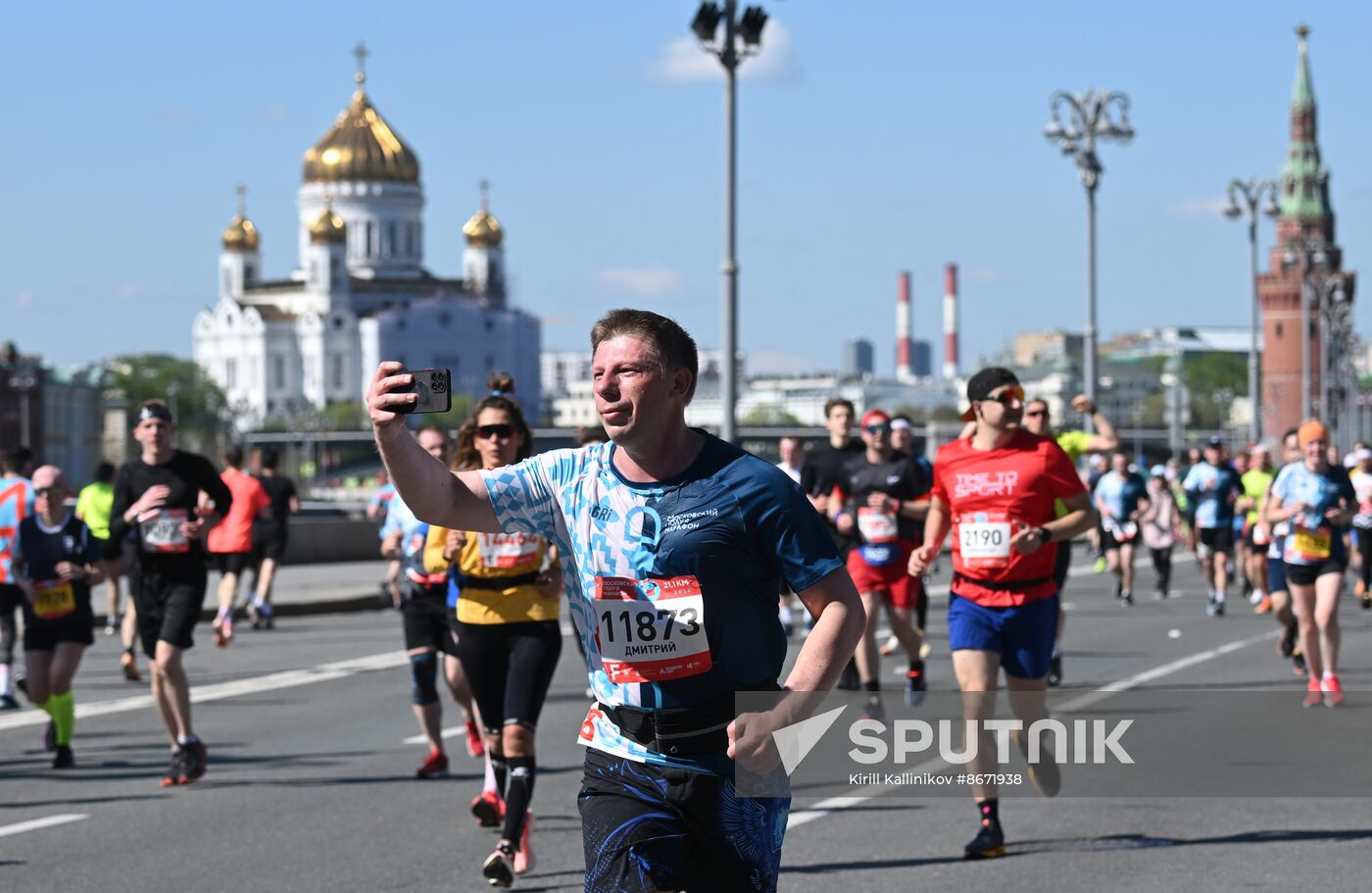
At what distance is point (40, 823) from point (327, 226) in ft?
554

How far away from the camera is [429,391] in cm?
455

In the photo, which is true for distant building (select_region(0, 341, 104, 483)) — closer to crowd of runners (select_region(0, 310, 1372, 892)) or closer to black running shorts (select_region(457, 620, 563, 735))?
crowd of runners (select_region(0, 310, 1372, 892))

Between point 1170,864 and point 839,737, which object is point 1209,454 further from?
point 1170,864

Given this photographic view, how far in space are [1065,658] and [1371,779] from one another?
6413mm

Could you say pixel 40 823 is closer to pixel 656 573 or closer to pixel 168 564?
pixel 168 564

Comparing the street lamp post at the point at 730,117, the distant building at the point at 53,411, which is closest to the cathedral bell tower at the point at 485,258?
the distant building at the point at 53,411

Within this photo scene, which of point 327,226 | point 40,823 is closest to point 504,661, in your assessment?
point 40,823

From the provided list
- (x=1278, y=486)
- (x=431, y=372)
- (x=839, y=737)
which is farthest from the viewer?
(x=1278, y=486)

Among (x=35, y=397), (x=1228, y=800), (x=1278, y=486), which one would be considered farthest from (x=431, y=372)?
(x=35, y=397)

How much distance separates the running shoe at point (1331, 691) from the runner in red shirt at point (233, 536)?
342 inches

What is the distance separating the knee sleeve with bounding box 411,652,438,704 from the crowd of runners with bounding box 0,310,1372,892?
0.05 feet

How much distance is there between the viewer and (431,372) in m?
4.59

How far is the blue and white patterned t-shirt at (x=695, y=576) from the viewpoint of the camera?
15.8ft
